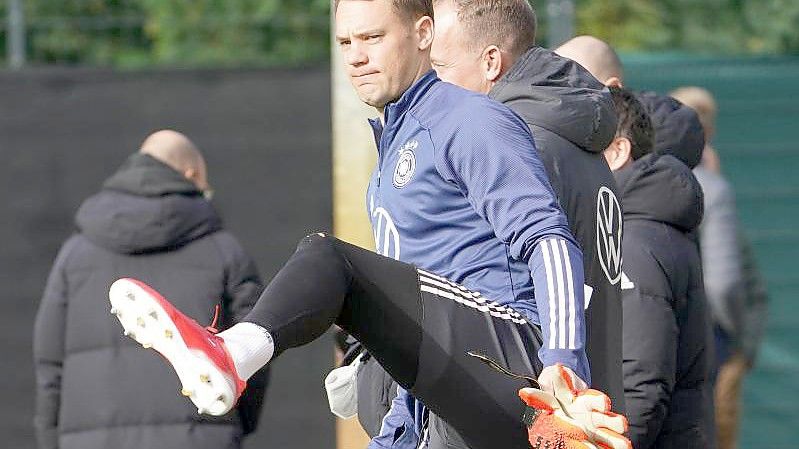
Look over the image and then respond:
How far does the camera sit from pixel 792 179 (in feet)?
27.7

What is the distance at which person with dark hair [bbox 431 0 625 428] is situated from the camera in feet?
12.5

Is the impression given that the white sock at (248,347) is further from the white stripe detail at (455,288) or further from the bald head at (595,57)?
the bald head at (595,57)

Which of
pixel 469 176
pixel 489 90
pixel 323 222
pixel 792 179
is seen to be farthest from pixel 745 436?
pixel 469 176

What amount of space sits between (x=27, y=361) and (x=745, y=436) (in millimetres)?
3725

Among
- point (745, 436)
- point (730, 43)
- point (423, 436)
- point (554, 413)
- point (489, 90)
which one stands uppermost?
point (489, 90)

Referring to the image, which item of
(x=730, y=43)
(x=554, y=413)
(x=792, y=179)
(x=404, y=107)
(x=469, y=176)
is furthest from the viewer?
(x=730, y=43)

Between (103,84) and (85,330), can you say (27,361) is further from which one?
(85,330)

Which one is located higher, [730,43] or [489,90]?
[489,90]

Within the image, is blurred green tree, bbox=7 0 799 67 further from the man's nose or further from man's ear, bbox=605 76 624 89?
the man's nose

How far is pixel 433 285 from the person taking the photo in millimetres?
3467

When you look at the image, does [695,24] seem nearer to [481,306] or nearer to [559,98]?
[559,98]

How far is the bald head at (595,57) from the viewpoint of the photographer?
5.02m

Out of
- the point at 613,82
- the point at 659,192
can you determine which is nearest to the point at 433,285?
the point at 659,192

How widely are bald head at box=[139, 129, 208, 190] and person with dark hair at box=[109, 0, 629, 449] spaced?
8.08 ft
